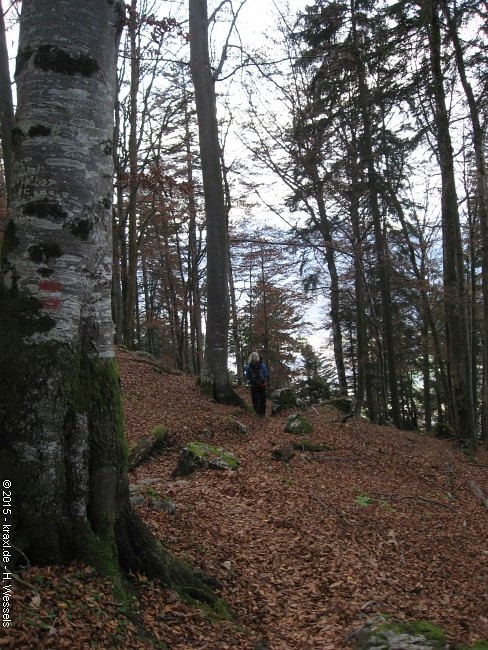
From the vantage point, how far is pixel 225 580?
418 centimetres

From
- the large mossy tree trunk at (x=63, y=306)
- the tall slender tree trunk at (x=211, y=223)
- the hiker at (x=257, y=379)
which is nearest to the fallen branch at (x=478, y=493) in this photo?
the hiker at (x=257, y=379)

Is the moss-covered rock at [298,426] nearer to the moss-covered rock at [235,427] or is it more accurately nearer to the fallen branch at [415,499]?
the moss-covered rock at [235,427]

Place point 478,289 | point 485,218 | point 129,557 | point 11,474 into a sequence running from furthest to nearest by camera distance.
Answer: point 478,289
point 485,218
point 129,557
point 11,474

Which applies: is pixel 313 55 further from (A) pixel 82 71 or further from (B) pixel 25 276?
(B) pixel 25 276

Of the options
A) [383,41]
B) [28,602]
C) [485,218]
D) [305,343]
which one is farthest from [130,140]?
[28,602]

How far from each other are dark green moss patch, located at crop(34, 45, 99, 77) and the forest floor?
3038 mm

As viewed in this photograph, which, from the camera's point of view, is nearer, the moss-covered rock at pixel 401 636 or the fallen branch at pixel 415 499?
the moss-covered rock at pixel 401 636

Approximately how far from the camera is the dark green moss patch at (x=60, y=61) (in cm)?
305

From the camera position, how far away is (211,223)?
1148 cm

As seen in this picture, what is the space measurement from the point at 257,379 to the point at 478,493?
5.41 m

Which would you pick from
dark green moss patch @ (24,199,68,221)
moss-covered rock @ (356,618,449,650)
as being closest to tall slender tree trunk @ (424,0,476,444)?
moss-covered rock @ (356,618,449,650)

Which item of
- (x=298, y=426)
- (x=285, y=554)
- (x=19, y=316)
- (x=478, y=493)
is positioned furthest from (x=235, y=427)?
(x=19, y=316)

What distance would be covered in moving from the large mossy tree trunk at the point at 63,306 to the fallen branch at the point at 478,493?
6753 millimetres

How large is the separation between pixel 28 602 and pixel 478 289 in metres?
20.6
